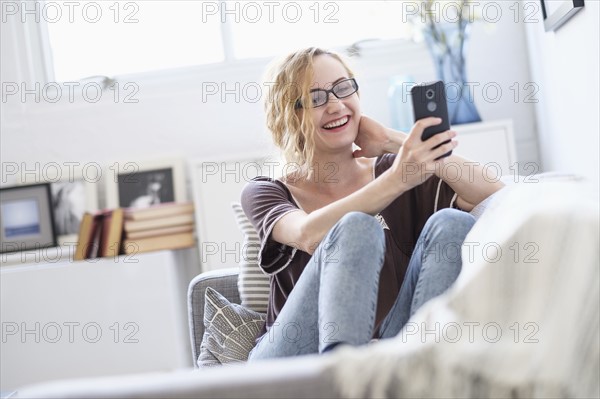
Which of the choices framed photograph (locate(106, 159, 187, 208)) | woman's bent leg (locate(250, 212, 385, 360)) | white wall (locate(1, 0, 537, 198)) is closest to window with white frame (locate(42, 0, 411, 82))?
white wall (locate(1, 0, 537, 198))

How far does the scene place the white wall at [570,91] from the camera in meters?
2.30

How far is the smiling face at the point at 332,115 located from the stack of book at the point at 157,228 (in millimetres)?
1413

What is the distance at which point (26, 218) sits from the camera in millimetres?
3645

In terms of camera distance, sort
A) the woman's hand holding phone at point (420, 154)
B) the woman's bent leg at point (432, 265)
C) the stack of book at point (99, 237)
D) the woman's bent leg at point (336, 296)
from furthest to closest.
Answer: the stack of book at point (99, 237) < the woman's hand holding phone at point (420, 154) < the woman's bent leg at point (432, 265) < the woman's bent leg at point (336, 296)

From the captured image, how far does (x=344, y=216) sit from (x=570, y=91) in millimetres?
1378

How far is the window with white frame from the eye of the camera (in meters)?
3.85

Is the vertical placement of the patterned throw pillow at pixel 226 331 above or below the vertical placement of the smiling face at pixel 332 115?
below

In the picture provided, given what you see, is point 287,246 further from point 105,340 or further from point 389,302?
point 105,340

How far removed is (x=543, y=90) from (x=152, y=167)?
172 cm

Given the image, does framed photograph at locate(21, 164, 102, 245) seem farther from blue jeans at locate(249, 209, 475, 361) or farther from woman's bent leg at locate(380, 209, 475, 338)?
woman's bent leg at locate(380, 209, 475, 338)

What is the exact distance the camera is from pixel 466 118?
337cm

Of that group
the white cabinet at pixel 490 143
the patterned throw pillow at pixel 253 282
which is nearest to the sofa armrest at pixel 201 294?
the patterned throw pillow at pixel 253 282

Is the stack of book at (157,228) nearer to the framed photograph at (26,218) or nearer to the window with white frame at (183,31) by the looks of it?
the framed photograph at (26,218)

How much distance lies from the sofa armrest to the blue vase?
146 cm
